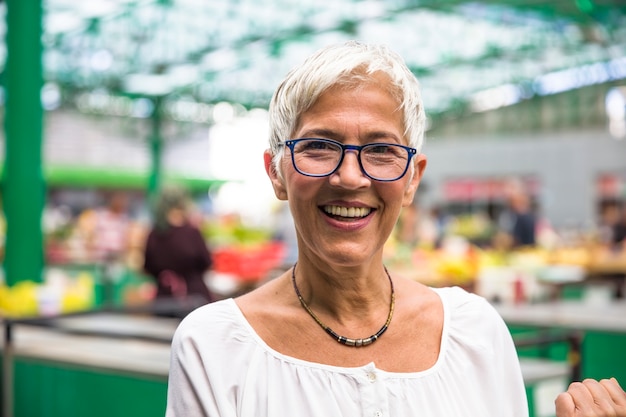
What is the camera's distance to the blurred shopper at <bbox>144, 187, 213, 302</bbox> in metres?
6.95

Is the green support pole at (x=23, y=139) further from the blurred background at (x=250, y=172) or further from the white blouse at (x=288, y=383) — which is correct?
the white blouse at (x=288, y=383)

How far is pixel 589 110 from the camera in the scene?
28.9 metres

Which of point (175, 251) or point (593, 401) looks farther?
point (175, 251)

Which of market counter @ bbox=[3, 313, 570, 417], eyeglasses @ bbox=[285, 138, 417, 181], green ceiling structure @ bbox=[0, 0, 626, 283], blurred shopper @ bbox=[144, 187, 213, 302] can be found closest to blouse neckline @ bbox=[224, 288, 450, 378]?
eyeglasses @ bbox=[285, 138, 417, 181]

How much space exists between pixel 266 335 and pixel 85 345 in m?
2.87

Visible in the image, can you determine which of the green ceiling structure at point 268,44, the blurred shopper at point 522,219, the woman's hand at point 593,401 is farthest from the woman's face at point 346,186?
the blurred shopper at point 522,219

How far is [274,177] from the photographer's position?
5.38ft

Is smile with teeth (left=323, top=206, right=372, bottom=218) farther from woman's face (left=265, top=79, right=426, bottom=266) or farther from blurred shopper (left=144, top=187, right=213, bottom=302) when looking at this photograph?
blurred shopper (left=144, top=187, right=213, bottom=302)

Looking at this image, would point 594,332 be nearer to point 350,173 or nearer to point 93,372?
point 93,372

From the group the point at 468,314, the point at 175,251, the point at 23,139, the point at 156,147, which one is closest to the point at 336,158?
the point at 468,314

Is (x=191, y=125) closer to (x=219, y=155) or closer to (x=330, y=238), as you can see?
(x=219, y=155)

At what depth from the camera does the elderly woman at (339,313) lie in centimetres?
150

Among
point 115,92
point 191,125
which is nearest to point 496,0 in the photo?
point 115,92

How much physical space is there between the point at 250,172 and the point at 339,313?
43.0m
